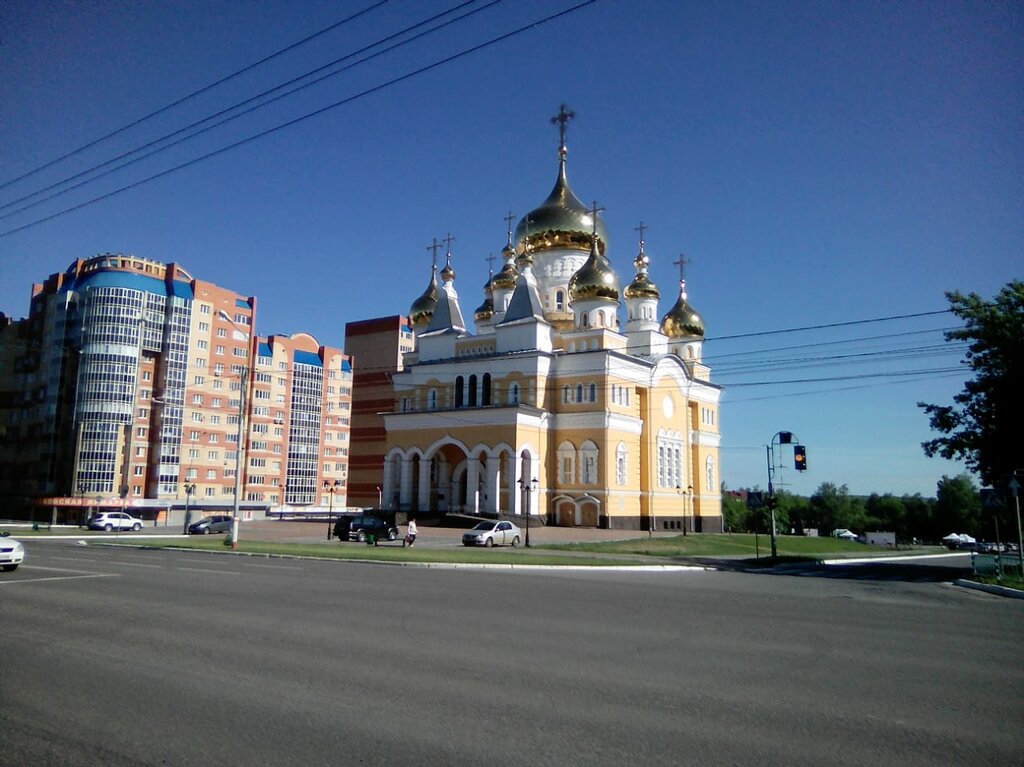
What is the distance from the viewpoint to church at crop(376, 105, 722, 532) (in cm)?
4547

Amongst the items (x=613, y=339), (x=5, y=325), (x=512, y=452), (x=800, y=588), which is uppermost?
(x=5, y=325)

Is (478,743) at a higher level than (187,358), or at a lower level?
lower

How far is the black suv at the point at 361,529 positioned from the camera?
3328 centimetres

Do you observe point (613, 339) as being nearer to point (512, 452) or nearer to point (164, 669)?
point (512, 452)

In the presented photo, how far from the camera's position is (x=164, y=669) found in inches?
297

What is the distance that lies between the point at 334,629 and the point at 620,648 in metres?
3.78

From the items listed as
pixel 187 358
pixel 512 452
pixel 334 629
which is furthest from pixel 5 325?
pixel 334 629

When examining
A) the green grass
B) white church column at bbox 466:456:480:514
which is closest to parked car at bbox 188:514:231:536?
white church column at bbox 466:456:480:514

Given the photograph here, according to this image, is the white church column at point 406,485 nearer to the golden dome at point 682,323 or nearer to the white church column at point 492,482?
the white church column at point 492,482

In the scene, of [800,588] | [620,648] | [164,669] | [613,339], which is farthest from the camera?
[613,339]

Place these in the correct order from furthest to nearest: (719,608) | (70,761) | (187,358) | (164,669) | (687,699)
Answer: (187,358), (719,608), (164,669), (687,699), (70,761)

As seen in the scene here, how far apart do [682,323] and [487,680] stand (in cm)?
5343

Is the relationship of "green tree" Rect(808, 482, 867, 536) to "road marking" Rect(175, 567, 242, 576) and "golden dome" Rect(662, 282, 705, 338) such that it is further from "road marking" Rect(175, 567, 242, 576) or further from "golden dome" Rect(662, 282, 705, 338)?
"road marking" Rect(175, 567, 242, 576)

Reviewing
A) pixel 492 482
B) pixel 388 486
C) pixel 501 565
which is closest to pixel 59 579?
pixel 501 565
